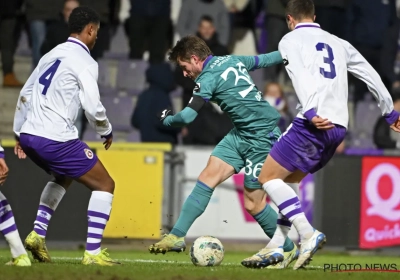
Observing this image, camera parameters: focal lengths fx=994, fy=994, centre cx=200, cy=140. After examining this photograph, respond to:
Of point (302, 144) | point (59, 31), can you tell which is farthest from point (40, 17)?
point (302, 144)

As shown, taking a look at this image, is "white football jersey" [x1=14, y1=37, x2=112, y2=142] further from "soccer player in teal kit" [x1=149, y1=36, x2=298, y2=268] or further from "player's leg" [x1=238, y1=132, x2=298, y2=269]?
"player's leg" [x1=238, y1=132, x2=298, y2=269]

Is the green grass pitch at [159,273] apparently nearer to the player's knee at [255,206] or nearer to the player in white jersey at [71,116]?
the player in white jersey at [71,116]

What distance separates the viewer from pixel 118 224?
13266 millimetres

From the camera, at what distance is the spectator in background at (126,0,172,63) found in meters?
16.6

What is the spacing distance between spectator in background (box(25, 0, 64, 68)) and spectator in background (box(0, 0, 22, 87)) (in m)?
0.51

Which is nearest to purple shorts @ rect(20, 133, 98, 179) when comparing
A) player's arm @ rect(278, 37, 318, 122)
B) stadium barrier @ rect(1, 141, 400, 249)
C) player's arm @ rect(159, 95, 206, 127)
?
player's arm @ rect(159, 95, 206, 127)

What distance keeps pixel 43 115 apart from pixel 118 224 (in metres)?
4.66

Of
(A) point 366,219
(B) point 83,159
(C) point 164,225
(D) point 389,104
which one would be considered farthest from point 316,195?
(B) point 83,159

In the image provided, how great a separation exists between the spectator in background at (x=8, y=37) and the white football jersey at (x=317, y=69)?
350 inches

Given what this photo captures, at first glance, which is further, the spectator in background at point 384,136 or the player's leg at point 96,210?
the spectator in background at point 384,136

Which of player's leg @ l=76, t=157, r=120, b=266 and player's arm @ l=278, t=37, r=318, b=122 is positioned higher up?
player's arm @ l=278, t=37, r=318, b=122

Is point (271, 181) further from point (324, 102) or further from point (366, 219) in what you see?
point (366, 219)

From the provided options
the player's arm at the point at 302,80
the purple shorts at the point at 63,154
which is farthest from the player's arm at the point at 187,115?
the player's arm at the point at 302,80

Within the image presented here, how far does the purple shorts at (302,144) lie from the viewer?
872 cm
